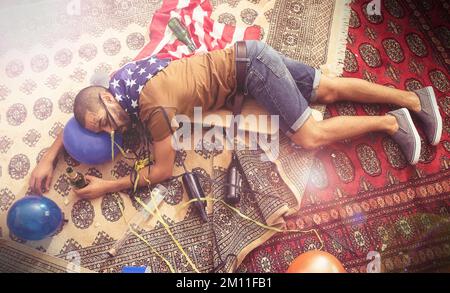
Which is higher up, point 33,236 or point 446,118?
point 446,118

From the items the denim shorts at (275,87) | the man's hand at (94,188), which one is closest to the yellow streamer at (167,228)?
the man's hand at (94,188)

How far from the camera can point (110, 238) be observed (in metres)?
1.77

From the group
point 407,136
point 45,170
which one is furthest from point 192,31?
point 407,136

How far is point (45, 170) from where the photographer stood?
184 cm

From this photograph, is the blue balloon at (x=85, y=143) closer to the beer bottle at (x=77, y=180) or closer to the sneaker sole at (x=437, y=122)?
the beer bottle at (x=77, y=180)

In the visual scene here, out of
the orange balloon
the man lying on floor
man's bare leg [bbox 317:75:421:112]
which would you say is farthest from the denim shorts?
the orange balloon

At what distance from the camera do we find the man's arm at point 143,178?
1727 mm

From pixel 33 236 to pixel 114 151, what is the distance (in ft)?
1.55

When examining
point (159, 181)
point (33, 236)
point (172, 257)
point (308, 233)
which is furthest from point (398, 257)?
point (33, 236)

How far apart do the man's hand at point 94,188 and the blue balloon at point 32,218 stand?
0.50 feet

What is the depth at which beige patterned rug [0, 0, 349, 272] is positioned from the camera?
68.0 inches

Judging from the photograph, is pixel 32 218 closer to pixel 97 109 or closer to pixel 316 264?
pixel 97 109

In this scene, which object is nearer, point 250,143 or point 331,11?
point 250,143

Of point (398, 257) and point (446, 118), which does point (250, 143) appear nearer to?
point (398, 257)
